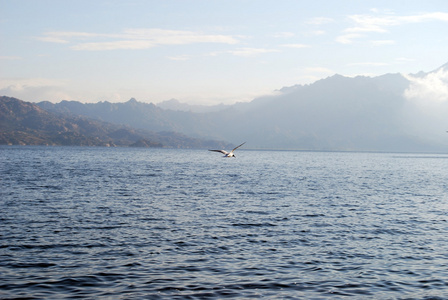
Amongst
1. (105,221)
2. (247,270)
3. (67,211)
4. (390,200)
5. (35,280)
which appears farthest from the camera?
(390,200)

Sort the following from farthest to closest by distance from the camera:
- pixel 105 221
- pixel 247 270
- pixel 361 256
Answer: pixel 105 221, pixel 361 256, pixel 247 270

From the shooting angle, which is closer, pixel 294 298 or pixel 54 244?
pixel 294 298

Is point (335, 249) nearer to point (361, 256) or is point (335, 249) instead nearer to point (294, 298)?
point (361, 256)

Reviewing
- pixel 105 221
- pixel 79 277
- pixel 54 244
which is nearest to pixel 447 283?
pixel 79 277

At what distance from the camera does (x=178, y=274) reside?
22.5m

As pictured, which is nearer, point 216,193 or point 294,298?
point 294,298

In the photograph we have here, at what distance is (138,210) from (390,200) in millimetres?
33728

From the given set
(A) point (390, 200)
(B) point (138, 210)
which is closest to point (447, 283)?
(B) point (138, 210)

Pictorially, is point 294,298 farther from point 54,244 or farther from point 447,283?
point 54,244

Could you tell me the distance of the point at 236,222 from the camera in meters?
38.2

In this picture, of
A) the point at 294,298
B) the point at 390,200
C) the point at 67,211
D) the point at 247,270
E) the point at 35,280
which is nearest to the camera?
the point at 294,298

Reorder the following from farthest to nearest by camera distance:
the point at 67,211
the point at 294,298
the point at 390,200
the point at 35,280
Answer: the point at 390,200 → the point at 67,211 → the point at 35,280 → the point at 294,298

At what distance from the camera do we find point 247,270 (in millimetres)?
23453

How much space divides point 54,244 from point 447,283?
2273cm
